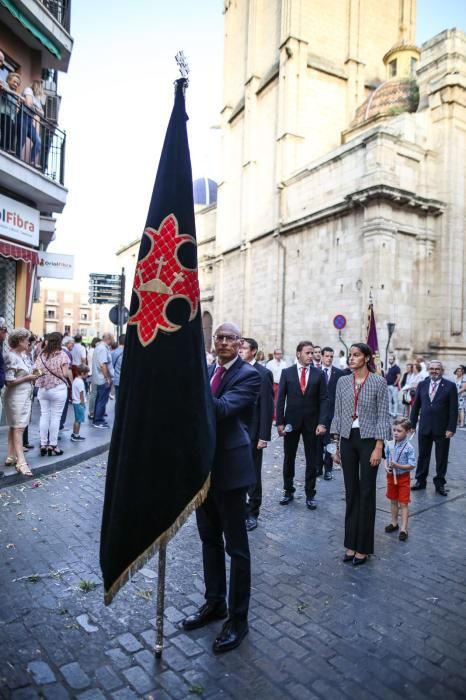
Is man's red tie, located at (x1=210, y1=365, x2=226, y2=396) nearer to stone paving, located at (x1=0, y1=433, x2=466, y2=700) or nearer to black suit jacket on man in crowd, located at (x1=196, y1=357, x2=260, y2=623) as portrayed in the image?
black suit jacket on man in crowd, located at (x1=196, y1=357, x2=260, y2=623)

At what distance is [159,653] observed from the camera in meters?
2.97

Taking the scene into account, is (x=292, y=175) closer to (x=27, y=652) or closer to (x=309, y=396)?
(x=309, y=396)

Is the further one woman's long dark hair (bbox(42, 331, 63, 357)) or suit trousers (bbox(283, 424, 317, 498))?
woman's long dark hair (bbox(42, 331, 63, 357))

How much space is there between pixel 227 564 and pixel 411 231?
1846cm

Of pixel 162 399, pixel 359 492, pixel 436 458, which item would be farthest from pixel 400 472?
pixel 162 399

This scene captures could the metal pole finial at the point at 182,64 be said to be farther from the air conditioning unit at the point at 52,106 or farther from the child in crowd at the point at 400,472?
the air conditioning unit at the point at 52,106

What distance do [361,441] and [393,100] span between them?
83.6ft

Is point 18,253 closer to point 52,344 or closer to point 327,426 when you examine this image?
point 52,344

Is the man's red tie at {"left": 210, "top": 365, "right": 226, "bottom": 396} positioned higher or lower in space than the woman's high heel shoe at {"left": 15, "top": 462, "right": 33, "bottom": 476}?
higher

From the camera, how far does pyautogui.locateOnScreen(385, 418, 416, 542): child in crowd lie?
5.21 m

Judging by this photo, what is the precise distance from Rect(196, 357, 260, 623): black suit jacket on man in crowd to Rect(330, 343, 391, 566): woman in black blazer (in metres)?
1.67

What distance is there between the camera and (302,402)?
21.2ft

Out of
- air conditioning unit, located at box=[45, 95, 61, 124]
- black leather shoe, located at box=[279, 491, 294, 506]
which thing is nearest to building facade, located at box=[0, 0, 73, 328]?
air conditioning unit, located at box=[45, 95, 61, 124]

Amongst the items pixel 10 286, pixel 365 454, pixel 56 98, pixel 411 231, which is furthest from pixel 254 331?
pixel 365 454
